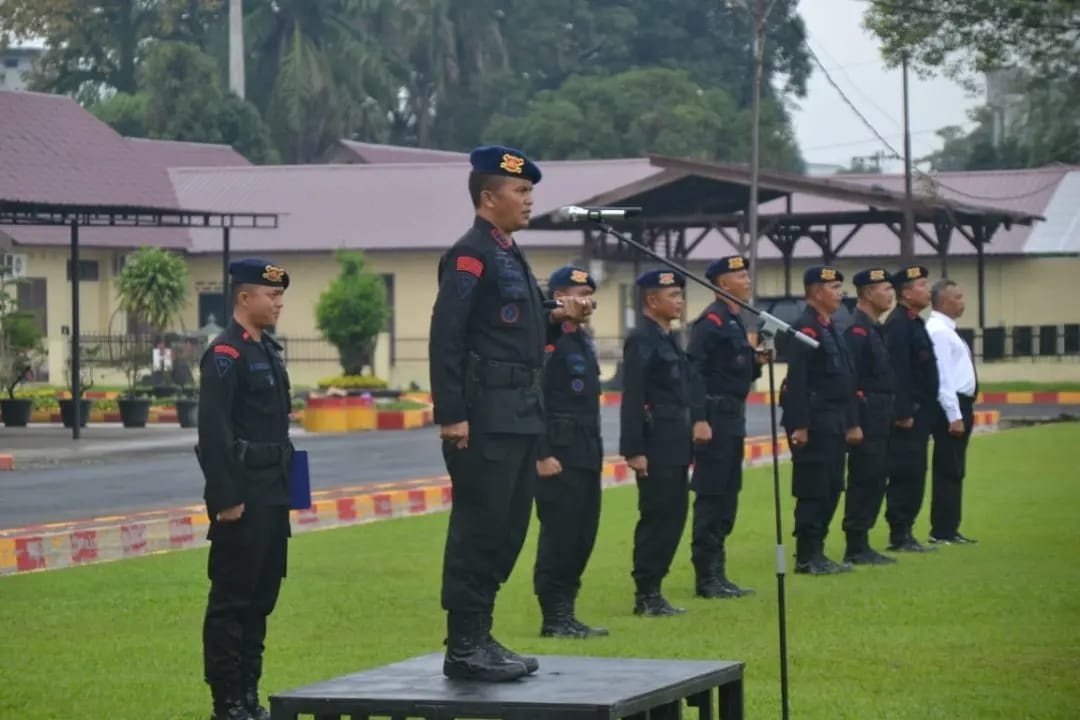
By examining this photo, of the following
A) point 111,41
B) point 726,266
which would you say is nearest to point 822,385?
point 726,266

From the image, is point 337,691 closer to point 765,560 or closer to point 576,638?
point 576,638

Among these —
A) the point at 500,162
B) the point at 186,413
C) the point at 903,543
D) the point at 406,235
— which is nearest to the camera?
the point at 500,162

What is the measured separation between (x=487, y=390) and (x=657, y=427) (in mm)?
4447

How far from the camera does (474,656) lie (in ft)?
28.1

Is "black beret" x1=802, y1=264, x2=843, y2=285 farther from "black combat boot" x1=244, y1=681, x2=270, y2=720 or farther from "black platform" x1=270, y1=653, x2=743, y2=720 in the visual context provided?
"black platform" x1=270, y1=653, x2=743, y2=720

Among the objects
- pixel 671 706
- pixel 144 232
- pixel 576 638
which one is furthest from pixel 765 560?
pixel 144 232

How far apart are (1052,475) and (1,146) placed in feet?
89.4

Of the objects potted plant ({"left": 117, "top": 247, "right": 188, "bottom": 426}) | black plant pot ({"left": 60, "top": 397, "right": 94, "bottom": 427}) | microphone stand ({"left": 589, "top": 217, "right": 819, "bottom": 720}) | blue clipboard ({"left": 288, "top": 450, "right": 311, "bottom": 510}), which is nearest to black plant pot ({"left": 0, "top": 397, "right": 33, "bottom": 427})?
black plant pot ({"left": 60, "top": 397, "right": 94, "bottom": 427})

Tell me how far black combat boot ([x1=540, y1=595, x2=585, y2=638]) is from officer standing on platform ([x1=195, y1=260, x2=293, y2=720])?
2700mm

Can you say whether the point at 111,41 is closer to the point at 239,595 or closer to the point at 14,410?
the point at 14,410

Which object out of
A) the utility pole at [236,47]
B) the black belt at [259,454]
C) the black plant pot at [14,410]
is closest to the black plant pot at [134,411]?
the black plant pot at [14,410]

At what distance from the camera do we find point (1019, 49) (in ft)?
57.0

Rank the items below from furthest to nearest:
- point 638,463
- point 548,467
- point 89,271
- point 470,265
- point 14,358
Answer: point 89,271
point 14,358
point 638,463
point 548,467
point 470,265

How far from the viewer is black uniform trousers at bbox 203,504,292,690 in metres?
9.47
